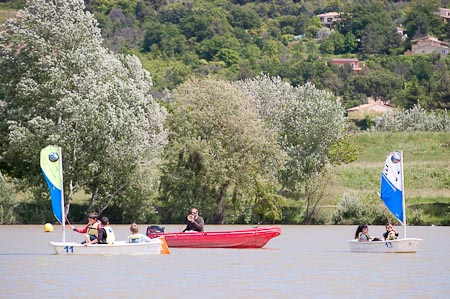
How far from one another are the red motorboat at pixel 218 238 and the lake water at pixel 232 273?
1.16 ft

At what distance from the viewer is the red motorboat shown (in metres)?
43.5

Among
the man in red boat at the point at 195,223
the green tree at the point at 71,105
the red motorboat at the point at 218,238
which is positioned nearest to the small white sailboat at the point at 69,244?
the red motorboat at the point at 218,238

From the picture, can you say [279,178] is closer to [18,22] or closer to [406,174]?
[406,174]

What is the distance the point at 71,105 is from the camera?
204 feet

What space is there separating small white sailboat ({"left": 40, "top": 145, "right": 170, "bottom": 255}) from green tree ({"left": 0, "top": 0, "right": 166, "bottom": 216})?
20926 millimetres

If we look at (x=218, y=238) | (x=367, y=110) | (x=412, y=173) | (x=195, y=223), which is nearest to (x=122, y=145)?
(x=195, y=223)

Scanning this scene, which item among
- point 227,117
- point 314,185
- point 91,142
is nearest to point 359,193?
point 314,185

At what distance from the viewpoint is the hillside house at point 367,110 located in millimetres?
160250

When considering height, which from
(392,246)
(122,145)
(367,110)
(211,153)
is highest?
(367,110)

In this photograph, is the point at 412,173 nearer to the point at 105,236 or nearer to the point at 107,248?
the point at 105,236

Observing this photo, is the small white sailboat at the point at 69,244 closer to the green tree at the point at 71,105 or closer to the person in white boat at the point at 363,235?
the person in white boat at the point at 363,235

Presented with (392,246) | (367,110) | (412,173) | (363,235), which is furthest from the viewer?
(367,110)

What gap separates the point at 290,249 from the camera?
4481 cm

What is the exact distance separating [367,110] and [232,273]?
432 ft
